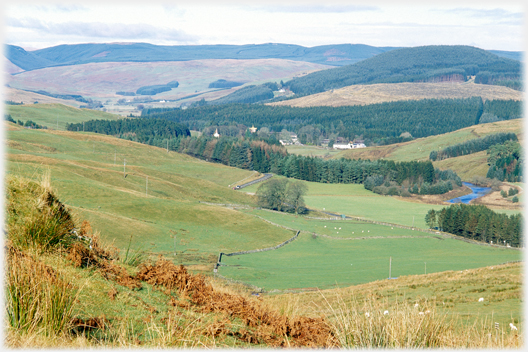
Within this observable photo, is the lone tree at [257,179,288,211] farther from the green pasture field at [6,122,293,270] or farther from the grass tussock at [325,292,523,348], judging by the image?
the grass tussock at [325,292,523,348]

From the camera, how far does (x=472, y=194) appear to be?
164125mm

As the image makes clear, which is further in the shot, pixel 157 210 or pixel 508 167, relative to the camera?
pixel 508 167

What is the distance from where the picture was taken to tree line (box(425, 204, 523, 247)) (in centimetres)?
10118

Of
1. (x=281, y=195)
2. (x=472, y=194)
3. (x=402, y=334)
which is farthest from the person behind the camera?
(x=472, y=194)

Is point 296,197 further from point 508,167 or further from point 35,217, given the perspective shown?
point 508,167

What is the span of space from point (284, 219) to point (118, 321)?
92.5 meters

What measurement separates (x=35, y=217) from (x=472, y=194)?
168 meters

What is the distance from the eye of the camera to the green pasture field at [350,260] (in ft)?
193

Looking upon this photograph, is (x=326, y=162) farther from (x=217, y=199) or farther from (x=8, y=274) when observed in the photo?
(x=8, y=274)

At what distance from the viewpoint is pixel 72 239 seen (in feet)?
47.6

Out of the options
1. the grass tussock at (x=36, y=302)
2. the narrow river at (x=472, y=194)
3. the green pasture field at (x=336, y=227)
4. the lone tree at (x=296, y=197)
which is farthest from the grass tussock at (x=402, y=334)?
the narrow river at (x=472, y=194)

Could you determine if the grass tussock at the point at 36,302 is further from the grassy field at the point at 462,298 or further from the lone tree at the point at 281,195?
the lone tree at the point at 281,195

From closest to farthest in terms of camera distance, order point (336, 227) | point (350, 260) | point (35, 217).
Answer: point (35, 217) < point (350, 260) < point (336, 227)

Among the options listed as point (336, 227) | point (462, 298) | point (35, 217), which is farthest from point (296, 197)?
point (35, 217)
